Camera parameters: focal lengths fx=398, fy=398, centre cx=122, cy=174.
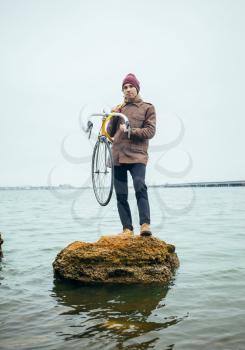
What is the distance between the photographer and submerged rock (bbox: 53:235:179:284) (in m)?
7.14

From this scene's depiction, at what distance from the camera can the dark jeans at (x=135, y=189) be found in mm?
6742

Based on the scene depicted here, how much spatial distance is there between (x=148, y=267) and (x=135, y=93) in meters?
3.12

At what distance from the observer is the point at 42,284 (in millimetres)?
7512

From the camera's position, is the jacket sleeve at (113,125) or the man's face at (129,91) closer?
the man's face at (129,91)

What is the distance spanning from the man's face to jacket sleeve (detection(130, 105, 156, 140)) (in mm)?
366

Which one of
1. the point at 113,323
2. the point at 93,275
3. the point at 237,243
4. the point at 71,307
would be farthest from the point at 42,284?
the point at 237,243

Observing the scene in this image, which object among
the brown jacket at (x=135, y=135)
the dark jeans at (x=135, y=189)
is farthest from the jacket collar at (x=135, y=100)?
the dark jeans at (x=135, y=189)

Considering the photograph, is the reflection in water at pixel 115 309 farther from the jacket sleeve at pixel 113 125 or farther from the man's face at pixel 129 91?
the man's face at pixel 129 91

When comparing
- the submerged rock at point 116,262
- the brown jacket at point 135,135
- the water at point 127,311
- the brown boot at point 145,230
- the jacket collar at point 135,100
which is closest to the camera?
the water at point 127,311

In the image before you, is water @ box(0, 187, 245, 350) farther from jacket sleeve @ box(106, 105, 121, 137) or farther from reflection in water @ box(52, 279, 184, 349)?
jacket sleeve @ box(106, 105, 121, 137)

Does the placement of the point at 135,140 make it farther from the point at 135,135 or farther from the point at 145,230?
the point at 145,230

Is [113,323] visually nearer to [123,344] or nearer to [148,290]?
[123,344]

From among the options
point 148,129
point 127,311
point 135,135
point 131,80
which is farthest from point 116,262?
point 131,80

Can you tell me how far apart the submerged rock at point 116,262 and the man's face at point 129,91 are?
8.37 ft
